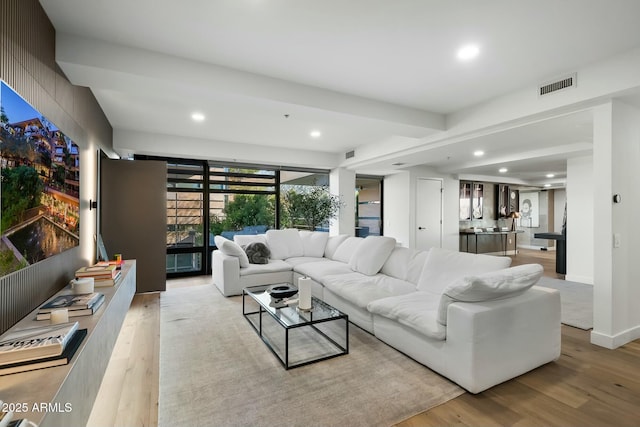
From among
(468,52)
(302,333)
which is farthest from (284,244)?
(468,52)

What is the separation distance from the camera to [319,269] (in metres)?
4.29

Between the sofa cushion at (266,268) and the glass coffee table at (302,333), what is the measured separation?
1.16 meters

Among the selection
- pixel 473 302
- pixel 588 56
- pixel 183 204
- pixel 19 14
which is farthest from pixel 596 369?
pixel 183 204

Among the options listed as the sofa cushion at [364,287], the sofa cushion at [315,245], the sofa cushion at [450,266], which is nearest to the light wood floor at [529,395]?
the sofa cushion at [450,266]

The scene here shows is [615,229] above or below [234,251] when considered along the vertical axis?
above

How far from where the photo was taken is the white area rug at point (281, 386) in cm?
184

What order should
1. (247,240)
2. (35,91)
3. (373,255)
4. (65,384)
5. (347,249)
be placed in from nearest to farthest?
(65,384), (35,91), (373,255), (347,249), (247,240)

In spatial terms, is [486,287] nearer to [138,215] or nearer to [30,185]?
[30,185]

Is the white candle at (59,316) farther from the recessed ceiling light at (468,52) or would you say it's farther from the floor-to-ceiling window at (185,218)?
the floor-to-ceiling window at (185,218)

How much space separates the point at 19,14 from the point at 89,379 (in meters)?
2.05

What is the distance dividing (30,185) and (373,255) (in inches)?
129

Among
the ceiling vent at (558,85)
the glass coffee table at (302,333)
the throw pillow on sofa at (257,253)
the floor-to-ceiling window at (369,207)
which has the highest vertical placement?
the ceiling vent at (558,85)

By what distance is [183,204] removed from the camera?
236 inches

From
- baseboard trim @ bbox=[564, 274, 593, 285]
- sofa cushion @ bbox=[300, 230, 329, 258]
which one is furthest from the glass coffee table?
baseboard trim @ bbox=[564, 274, 593, 285]
